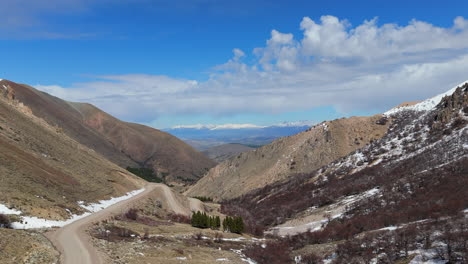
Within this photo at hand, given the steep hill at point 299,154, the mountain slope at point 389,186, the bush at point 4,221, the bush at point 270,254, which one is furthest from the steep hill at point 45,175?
the steep hill at point 299,154

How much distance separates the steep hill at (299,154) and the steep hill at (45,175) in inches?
2427

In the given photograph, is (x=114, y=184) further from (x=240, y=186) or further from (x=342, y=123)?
(x=342, y=123)

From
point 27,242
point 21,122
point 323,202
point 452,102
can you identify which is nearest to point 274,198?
point 323,202

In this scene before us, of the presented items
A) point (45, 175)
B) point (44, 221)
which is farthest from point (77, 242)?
point (45, 175)

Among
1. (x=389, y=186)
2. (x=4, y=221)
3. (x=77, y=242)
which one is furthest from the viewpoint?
(x=389, y=186)

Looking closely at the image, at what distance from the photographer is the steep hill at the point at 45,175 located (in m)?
32.3

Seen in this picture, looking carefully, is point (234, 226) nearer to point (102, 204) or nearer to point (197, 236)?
point (197, 236)

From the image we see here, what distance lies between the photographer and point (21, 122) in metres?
65.6

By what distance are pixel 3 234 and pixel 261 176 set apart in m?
112

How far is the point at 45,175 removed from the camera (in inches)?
1724

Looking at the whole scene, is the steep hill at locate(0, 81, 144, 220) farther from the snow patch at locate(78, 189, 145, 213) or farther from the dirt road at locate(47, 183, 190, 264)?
the dirt road at locate(47, 183, 190, 264)

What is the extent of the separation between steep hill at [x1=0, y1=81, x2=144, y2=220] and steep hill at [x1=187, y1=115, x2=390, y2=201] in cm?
6164

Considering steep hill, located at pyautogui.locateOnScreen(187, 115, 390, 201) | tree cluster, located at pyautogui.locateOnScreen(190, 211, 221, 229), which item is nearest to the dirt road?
tree cluster, located at pyautogui.locateOnScreen(190, 211, 221, 229)

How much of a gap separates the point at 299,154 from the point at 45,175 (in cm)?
9751
